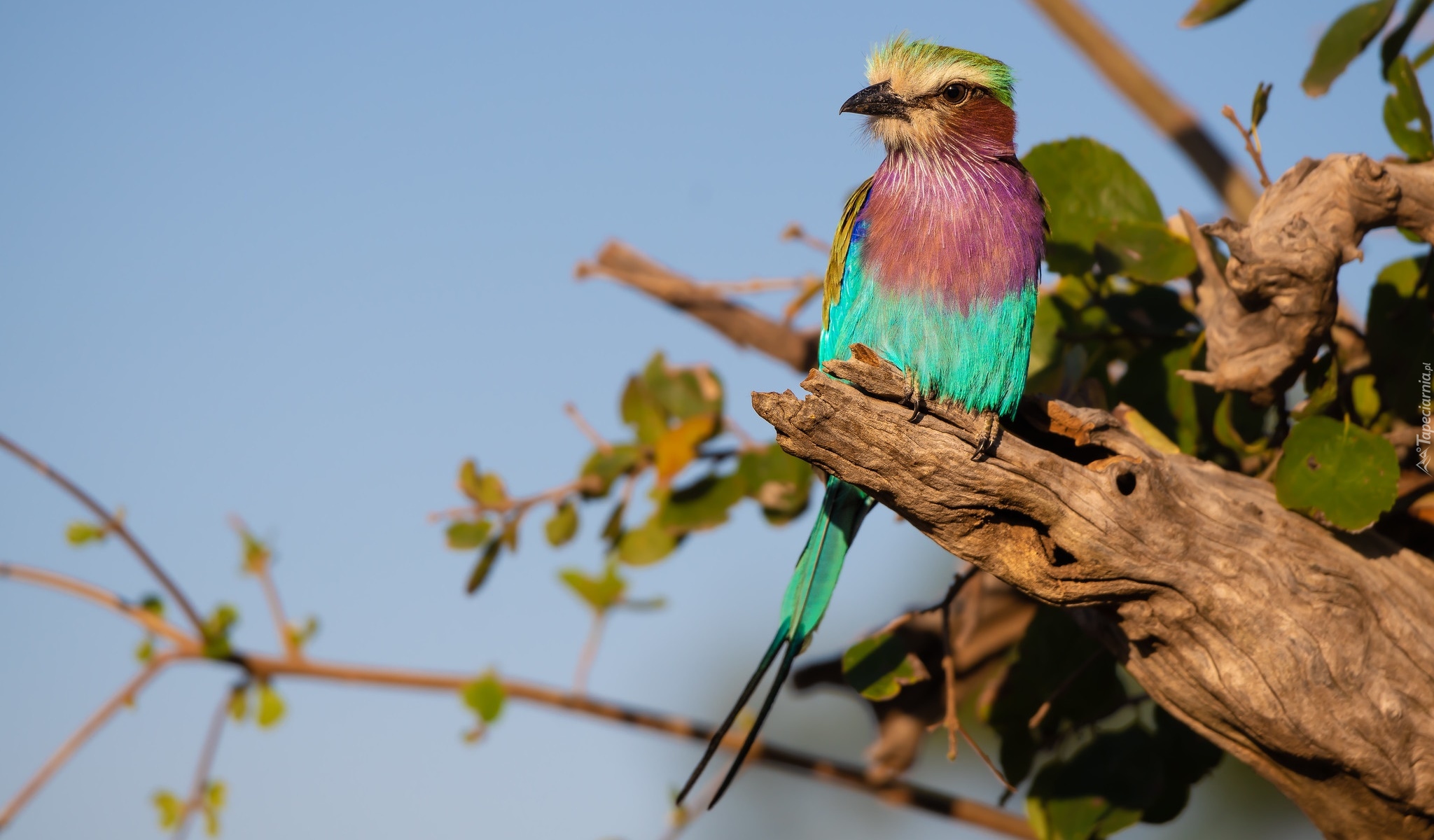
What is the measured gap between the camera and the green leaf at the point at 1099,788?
10.4ft

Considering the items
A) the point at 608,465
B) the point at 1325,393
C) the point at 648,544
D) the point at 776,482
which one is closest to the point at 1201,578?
the point at 1325,393

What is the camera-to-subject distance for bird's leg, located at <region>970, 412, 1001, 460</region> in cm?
246

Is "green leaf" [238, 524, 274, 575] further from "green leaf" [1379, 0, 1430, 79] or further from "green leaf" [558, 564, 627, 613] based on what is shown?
"green leaf" [1379, 0, 1430, 79]

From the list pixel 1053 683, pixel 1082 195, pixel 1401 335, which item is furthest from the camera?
pixel 1082 195

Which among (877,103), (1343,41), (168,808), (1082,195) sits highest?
(1343,41)

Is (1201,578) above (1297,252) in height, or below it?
below

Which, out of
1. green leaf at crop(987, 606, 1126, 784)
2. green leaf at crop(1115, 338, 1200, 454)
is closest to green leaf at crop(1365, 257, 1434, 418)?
green leaf at crop(1115, 338, 1200, 454)

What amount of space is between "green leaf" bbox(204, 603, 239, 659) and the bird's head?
2518 mm

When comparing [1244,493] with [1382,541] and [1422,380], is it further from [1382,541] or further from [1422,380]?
[1422,380]

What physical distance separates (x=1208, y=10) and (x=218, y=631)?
3832 mm

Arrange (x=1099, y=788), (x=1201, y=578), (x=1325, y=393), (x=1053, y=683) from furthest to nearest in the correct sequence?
1. (x=1053, y=683)
2. (x=1099, y=788)
3. (x=1325, y=393)
4. (x=1201, y=578)

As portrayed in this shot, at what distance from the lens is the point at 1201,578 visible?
103 inches

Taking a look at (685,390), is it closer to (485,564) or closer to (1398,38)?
(485,564)

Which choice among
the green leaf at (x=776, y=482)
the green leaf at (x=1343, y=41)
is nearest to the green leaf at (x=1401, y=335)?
the green leaf at (x=1343, y=41)
